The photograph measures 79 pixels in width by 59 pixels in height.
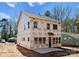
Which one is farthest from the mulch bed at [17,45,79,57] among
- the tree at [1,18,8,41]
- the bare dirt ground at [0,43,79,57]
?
the tree at [1,18,8,41]

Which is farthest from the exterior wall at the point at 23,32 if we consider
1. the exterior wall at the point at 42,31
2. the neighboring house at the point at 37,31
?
the exterior wall at the point at 42,31

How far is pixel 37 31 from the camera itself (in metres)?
3.67

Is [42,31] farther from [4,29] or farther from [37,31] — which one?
[4,29]

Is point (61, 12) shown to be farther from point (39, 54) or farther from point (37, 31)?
point (39, 54)

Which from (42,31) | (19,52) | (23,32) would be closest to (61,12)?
(42,31)

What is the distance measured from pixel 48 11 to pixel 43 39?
635mm

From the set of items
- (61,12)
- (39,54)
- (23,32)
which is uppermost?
(61,12)

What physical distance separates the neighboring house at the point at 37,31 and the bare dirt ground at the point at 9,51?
0.18 m

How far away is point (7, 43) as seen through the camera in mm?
3643

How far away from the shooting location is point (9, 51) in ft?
12.1

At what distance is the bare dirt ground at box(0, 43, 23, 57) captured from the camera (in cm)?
366

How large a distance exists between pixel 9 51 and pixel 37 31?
2.49ft

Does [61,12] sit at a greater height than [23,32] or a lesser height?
greater

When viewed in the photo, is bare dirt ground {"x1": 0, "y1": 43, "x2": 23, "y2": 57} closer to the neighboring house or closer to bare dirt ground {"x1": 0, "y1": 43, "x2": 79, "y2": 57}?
bare dirt ground {"x1": 0, "y1": 43, "x2": 79, "y2": 57}
